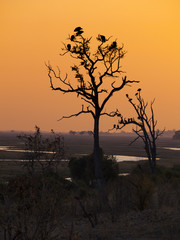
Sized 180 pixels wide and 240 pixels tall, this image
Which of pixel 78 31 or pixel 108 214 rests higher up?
pixel 78 31

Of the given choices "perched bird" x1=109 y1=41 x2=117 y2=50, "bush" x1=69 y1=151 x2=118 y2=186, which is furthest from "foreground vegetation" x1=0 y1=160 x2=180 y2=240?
"bush" x1=69 y1=151 x2=118 y2=186

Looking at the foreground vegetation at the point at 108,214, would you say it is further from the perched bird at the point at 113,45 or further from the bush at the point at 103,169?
the bush at the point at 103,169

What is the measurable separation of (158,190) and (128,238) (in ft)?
22.6

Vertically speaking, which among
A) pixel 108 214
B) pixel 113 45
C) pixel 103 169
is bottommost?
pixel 108 214

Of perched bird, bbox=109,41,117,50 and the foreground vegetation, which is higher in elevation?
perched bird, bbox=109,41,117,50

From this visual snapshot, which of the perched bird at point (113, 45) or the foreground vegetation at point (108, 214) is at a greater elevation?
the perched bird at point (113, 45)

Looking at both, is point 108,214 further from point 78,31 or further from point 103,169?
point 103,169

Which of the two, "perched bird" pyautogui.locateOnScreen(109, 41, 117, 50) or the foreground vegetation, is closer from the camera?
the foreground vegetation

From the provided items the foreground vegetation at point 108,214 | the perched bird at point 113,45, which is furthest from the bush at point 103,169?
the perched bird at point 113,45

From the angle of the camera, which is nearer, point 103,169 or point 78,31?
point 78,31

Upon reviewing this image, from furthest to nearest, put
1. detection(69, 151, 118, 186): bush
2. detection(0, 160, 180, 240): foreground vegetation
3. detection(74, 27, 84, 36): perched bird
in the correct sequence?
1. detection(69, 151, 118, 186): bush
2. detection(74, 27, 84, 36): perched bird
3. detection(0, 160, 180, 240): foreground vegetation

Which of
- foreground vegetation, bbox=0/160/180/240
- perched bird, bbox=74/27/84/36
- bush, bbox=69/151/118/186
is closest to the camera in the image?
foreground vegetation, bbox=0/160/180/240

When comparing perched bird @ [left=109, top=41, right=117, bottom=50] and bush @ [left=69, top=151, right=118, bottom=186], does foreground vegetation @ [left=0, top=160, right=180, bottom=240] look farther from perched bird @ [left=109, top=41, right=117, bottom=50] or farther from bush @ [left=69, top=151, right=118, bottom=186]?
bush @ [left=69, top=151, right=118, bottom=186]

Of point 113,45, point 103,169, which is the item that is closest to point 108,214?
point 113,45
